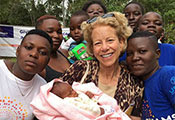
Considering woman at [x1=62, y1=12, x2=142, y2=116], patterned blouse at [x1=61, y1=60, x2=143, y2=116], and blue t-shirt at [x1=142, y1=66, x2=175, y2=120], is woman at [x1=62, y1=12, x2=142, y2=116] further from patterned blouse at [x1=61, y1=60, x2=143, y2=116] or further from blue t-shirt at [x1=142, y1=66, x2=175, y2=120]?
blue t-shirt at [x1=142, y1=66, x2=175, y2=120]

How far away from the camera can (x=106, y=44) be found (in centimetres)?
250

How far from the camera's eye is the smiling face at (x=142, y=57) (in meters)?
2.47

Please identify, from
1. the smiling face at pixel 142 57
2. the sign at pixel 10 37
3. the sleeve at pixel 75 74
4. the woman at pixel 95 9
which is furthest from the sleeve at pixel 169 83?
the sign at pixel 10 37

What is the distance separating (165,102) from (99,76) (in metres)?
0.90

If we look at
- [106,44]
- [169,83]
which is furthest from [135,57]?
[169,83]

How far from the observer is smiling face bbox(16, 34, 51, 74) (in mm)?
2312

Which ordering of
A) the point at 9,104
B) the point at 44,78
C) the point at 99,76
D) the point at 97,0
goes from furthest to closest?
the point at 97,0, the point at 44,78, the point at 99,76, the point at 9,104

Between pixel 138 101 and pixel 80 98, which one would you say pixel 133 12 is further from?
pixel 80 98

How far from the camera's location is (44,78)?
2908mm

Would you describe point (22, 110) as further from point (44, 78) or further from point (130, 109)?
point (130, 109)

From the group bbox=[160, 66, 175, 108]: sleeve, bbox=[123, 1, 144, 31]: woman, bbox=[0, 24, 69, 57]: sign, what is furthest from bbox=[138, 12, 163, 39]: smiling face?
bbox=[0, 24, 69, 57]: sign

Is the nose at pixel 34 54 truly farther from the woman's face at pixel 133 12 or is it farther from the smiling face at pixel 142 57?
the woman's face at pixel 133 12

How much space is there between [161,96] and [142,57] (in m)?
0.53

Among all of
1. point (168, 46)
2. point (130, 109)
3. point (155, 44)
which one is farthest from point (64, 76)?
Result: point (168, 46)
